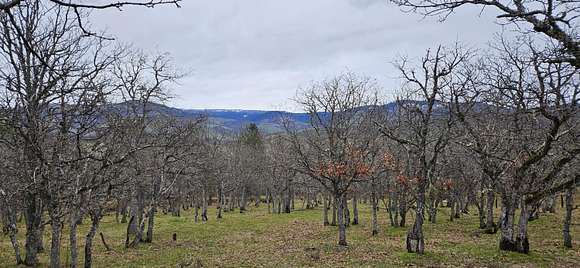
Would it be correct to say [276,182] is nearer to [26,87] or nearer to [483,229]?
[483,229]

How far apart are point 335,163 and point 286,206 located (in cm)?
3251

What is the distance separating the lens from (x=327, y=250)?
20828mm

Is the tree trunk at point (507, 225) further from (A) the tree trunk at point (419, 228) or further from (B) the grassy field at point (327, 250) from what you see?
(A) the tree trunk at point (419, 228)

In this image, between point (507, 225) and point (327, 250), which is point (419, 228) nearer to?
point (507, 225)

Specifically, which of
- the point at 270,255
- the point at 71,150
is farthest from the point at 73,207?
the point at 270,255

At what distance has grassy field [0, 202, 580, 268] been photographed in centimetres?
1728

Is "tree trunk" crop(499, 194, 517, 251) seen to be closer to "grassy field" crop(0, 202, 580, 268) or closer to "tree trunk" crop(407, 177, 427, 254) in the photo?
"grassy field" crop(0, 202, 580, 268)

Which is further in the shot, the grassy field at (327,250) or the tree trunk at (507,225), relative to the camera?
the tree trunk at (507,225)

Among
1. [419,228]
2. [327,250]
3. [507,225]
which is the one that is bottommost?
[327,250]

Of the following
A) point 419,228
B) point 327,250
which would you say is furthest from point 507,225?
point 327,250

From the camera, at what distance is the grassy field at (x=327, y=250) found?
17281 mm

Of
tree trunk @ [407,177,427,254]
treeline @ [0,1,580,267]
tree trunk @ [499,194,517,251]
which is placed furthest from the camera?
tree trunk @ [499,194,517,251]

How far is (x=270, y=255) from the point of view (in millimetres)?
20078

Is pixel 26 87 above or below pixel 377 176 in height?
above
